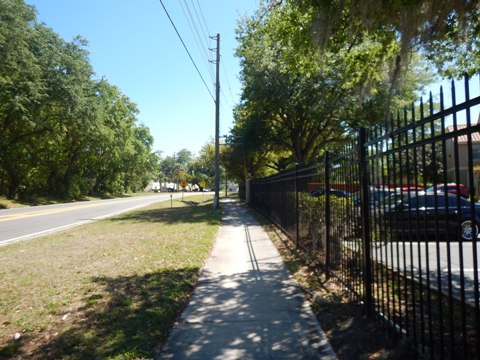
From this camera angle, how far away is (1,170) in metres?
39.4

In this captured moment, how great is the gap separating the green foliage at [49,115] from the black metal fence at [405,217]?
26281mm

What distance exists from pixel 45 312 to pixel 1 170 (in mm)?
41245

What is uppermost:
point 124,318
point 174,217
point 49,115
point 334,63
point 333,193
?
point 49,115

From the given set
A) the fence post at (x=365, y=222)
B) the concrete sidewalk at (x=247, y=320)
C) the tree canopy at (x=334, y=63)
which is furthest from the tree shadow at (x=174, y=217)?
the fence post at (x=365, y=222)

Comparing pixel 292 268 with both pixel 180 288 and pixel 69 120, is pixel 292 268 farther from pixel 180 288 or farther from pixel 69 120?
pixel 69 120

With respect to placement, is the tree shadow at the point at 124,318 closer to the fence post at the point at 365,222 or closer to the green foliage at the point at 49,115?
the fence post at the point at 365,222

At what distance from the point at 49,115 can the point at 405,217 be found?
37574 mm

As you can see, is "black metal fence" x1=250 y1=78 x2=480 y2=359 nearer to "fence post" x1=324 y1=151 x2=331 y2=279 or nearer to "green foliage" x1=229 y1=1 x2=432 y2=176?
"fence post" x1=324 y1=151 x2=331 y2=279

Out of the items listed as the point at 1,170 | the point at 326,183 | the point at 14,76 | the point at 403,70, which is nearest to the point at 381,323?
the point at 326,183

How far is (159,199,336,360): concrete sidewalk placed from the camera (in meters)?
3.78

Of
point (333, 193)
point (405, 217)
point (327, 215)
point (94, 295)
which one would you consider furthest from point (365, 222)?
point (94, 295)

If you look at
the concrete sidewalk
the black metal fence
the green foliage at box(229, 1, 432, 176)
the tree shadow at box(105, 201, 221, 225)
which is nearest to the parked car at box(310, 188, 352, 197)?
the black metal fence

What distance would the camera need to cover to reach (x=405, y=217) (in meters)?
3.70

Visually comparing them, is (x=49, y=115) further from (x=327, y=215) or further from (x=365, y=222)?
(x=365, y=222)
